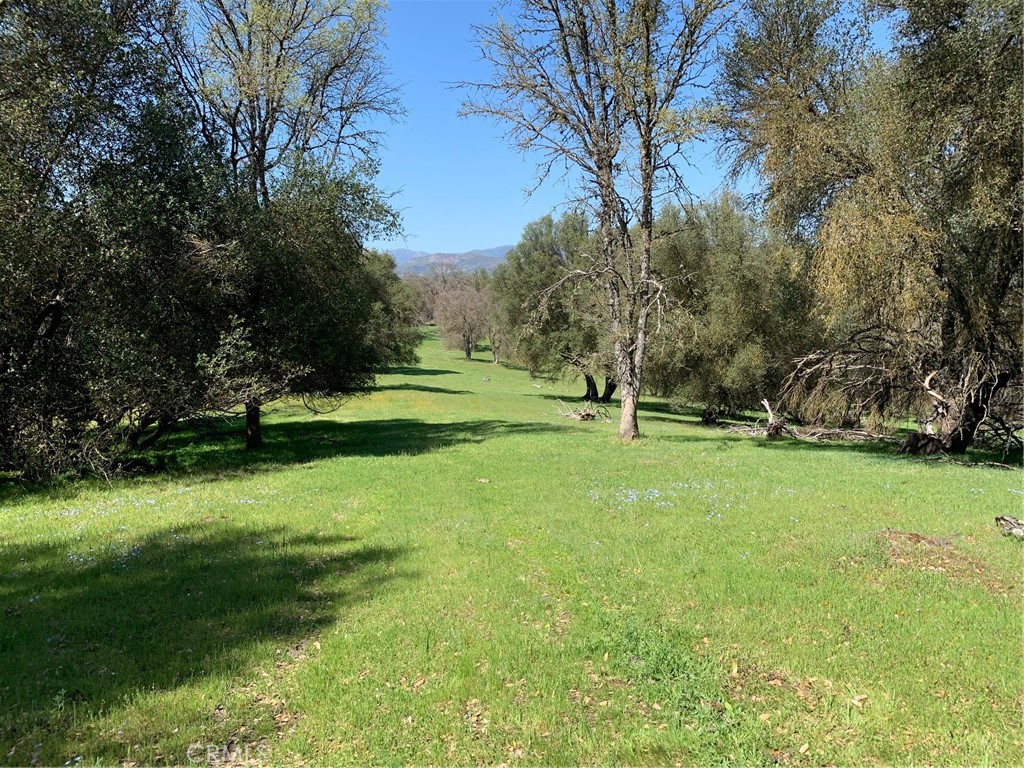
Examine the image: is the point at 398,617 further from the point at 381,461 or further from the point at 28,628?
the point at 381,461

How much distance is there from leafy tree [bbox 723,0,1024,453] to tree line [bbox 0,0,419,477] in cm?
1273

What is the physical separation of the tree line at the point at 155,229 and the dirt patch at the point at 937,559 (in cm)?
1323

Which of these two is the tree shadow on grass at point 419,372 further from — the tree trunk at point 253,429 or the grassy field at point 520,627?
the grassy field at point 520,627

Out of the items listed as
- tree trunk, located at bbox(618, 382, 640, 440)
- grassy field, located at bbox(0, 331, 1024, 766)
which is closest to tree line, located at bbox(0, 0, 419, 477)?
grassy field, located at bbox(0, 331, 1024, 766)

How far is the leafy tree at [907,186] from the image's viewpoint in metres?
12.3

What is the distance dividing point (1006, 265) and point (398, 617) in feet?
58.9

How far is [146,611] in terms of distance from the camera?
554cm

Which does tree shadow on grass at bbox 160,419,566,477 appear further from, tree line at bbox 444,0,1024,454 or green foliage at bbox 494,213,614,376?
green foliage at bbox 494,213,614,376

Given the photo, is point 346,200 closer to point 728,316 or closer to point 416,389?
point 728,316

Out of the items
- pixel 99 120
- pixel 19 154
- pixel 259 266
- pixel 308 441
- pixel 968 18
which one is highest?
pixel 968 18

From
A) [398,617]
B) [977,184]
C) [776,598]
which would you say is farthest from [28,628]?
[977,184]

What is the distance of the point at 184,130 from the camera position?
14141 millimetres

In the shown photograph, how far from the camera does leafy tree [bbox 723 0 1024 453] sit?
12273mm

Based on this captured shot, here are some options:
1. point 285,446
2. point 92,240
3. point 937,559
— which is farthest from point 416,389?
point 937,559
